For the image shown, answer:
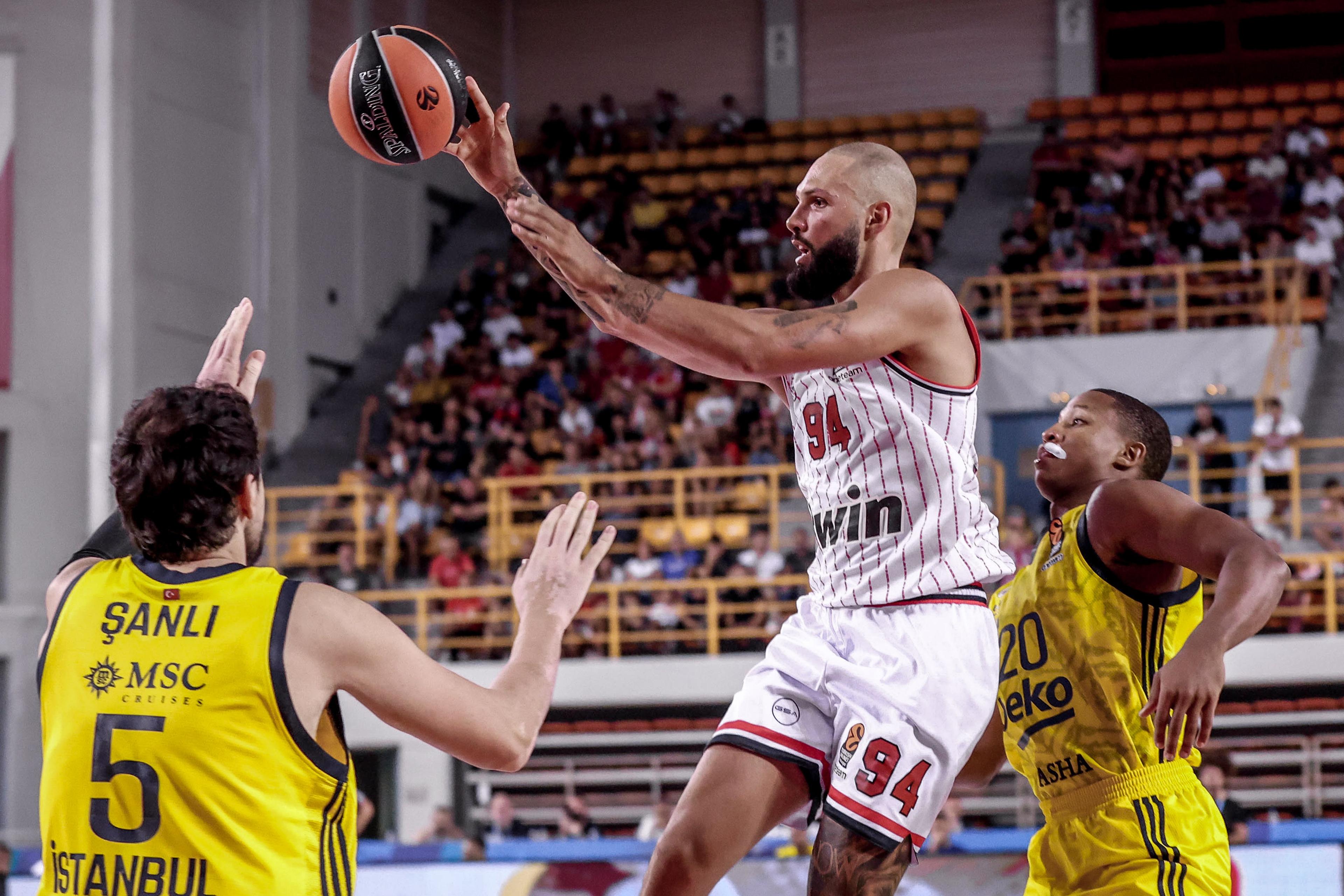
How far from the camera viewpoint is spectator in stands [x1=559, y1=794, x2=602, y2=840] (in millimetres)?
11680

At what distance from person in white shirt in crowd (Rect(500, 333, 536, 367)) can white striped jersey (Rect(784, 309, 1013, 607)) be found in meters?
14.1

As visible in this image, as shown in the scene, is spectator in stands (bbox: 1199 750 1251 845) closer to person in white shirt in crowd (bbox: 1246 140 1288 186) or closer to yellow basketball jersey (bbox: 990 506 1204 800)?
yellow basketball jersey (bbox: 990 506 1204 800)

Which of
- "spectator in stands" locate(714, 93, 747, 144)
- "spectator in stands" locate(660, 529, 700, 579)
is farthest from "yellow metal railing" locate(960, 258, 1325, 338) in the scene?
"spectator in stands" locate(714, 93, 747, 144)

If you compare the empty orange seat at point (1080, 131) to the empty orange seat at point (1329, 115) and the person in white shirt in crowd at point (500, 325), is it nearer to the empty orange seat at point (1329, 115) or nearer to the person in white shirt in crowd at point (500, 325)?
the empty orange seat at point (1329, 115)

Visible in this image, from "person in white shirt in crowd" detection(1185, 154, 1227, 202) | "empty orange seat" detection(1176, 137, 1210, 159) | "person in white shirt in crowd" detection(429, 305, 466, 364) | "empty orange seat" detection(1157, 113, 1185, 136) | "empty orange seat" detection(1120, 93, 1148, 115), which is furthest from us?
"empty orange seat" detection(1120, 93, 1148, 115)

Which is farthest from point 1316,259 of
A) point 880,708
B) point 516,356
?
point 880,708

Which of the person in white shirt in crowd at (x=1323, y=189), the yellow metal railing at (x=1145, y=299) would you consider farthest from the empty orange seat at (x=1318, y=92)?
the yellow metal railing at (x=1145, y=299)

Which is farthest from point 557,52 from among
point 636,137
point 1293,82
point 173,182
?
point 1293,82

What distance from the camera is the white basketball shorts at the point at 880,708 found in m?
3.57

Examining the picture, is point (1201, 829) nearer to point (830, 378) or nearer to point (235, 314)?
point (830, 378)

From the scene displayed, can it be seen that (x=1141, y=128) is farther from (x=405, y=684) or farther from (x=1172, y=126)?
(x=405, y=684)

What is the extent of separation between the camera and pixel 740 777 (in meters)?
3.62

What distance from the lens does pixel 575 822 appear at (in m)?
11.9

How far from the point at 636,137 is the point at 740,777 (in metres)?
19.6
